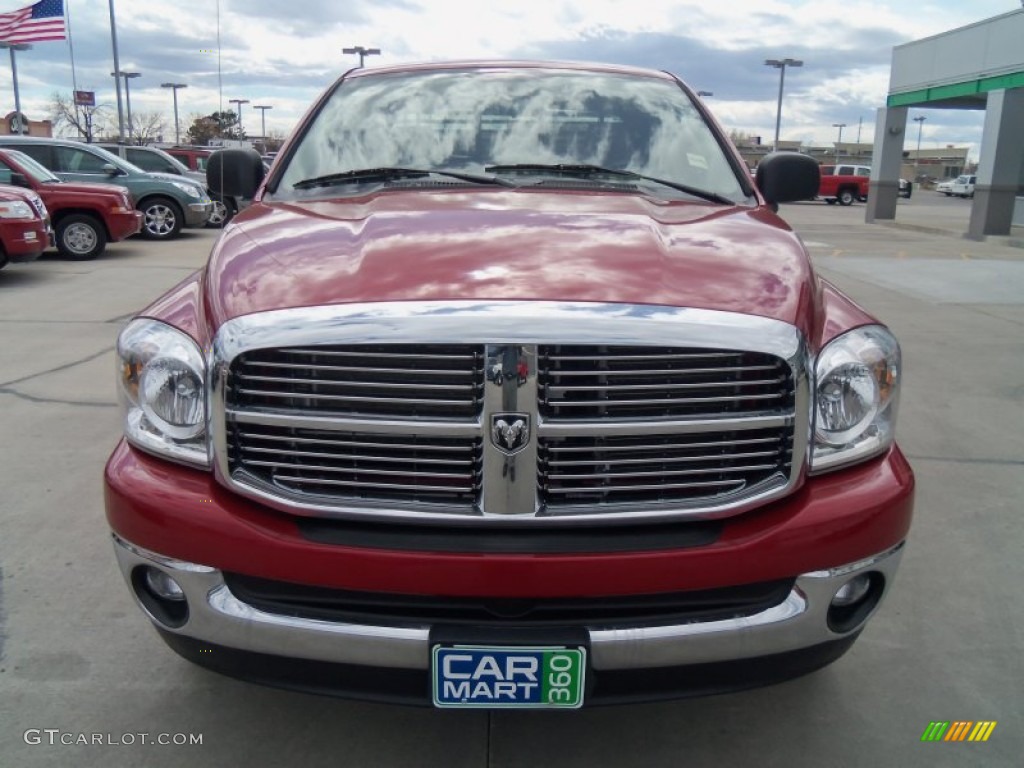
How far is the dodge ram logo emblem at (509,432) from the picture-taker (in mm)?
1930

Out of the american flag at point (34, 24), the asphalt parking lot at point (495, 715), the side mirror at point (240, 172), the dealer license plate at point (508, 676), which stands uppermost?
the american flag at point (34, 24)

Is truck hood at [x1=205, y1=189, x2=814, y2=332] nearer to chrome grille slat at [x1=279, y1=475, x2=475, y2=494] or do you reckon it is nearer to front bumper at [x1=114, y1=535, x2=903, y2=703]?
chrome grille slat at [x1=279, y1=475, x2=475, y2=494]

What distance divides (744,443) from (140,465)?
1470mm

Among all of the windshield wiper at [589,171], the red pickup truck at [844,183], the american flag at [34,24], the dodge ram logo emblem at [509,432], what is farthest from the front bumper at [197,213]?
the red pickup truck at [844,183]

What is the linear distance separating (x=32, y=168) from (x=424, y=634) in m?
13.2

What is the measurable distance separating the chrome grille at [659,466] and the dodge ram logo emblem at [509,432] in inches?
2.7

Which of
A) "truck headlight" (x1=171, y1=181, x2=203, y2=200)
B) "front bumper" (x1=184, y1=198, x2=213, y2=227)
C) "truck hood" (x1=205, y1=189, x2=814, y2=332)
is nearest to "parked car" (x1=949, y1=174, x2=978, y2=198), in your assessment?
"front bumper" (x1=184, y1=198, x2=213, y2=227)

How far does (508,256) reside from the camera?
7.18 feet

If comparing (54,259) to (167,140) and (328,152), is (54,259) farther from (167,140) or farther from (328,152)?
(167,140)

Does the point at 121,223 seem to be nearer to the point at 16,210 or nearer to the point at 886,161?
the point at 16,210

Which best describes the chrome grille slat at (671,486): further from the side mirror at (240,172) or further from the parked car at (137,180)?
the parked car at (137,180)

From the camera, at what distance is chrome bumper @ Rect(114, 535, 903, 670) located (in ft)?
6.37

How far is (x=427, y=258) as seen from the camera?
2.17m

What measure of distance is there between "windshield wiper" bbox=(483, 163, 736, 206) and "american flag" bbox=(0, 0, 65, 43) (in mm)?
24945
